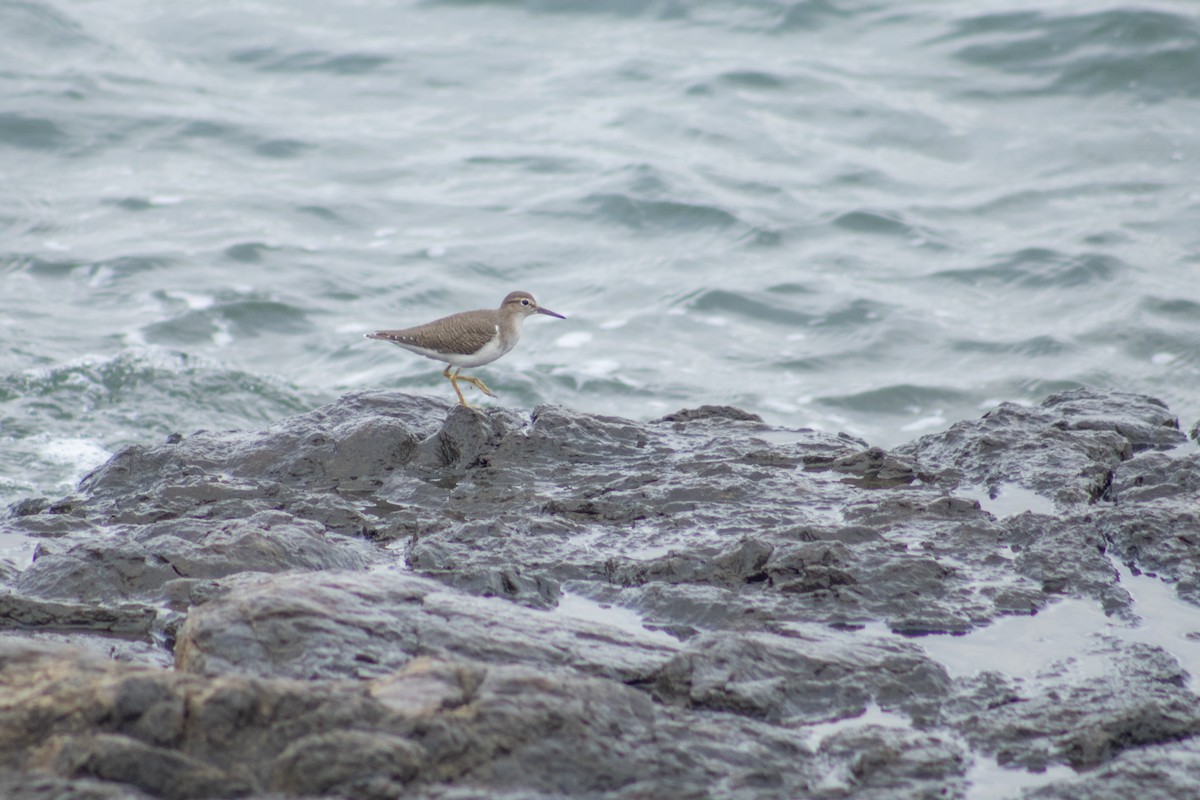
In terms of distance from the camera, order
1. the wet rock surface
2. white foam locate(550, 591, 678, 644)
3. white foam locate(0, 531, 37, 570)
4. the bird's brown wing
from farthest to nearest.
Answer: the bird's brown wing, white foam locate(0, 531, 37, 570), white foam locate(550, 591, 678, 644), the wet rock surface

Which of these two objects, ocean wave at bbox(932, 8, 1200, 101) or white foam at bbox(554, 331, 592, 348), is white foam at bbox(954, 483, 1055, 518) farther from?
ocean wave at bbox(932, 8, 1200, 101)

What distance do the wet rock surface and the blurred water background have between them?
3.01 metres

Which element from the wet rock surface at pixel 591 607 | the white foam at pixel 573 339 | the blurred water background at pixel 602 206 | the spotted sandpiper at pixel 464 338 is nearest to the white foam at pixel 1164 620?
the wet rock surface at pixel 591 607

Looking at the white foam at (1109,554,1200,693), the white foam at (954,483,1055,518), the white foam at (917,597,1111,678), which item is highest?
the white foam at (917,597,1111,678)

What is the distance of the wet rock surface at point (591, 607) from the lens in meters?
3.09

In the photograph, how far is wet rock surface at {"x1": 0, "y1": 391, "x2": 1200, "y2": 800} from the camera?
10.1 ft

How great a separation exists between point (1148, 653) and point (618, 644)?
1853 mm

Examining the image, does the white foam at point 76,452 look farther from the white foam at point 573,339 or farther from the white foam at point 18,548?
the white foam at point 573,339

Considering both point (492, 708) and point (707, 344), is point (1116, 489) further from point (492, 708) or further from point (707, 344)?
point (707, 344)

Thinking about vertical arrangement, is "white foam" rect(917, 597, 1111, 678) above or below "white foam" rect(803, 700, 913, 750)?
below

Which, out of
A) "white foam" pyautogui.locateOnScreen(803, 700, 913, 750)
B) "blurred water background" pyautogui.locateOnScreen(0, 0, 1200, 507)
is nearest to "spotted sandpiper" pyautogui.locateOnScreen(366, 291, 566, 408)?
"blurred water background" pyautogui.locateOnScreen(0, 0, 1200, 507)

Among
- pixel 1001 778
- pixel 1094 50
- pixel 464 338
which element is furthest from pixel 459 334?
pixel 1094 50

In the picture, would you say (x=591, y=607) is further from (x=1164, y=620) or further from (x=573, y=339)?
(x=573, y=339)

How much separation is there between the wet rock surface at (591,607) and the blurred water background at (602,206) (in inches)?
119
